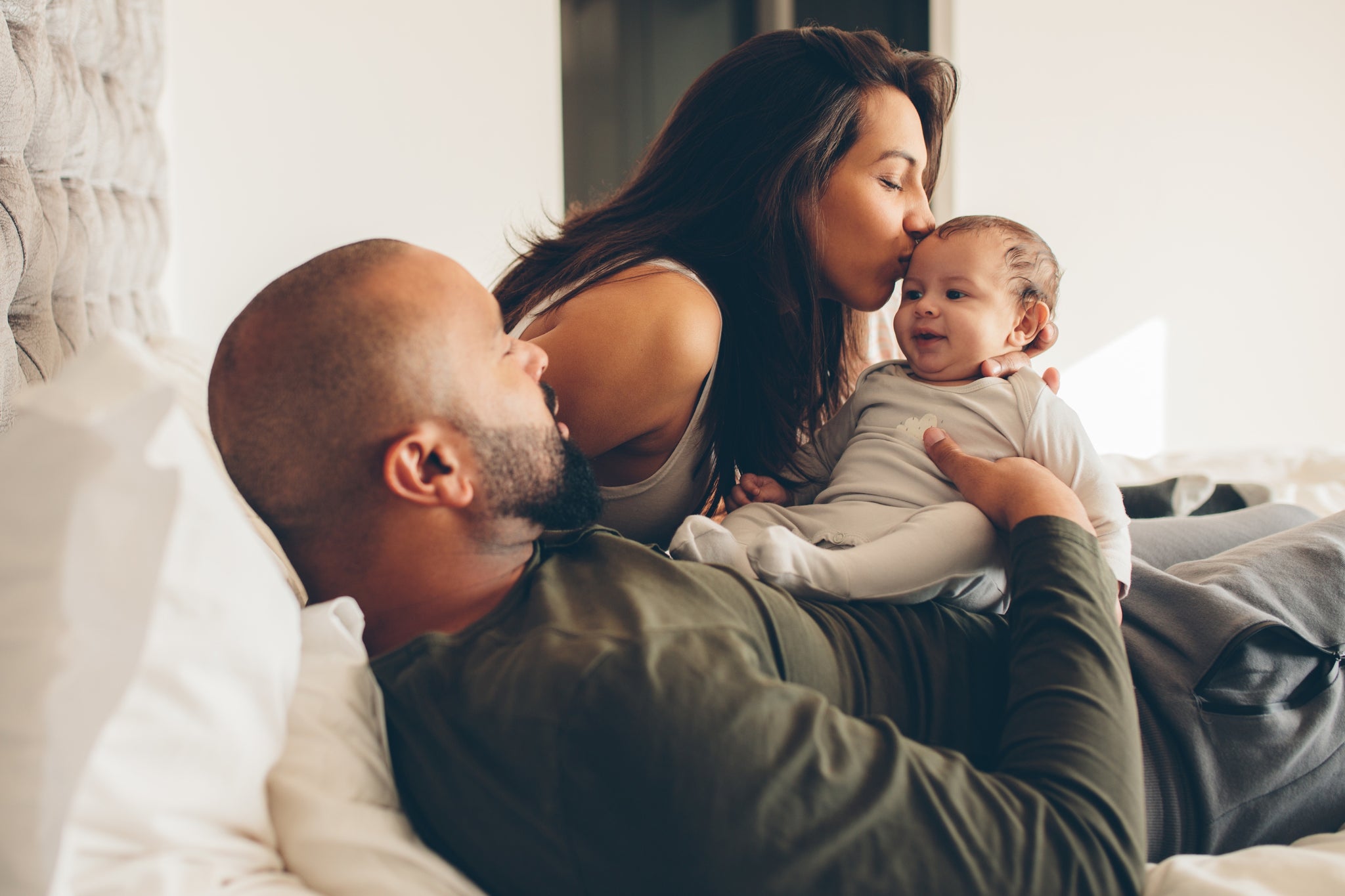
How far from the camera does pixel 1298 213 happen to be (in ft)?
14.0

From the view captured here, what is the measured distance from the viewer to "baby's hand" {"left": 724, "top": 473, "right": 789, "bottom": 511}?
54.4 inches

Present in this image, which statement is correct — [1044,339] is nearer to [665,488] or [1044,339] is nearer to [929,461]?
[929,461]

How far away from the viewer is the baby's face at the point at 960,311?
1.29 metres

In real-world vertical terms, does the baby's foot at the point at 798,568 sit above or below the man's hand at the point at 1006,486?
below

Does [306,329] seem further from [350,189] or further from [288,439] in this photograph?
[350,189]

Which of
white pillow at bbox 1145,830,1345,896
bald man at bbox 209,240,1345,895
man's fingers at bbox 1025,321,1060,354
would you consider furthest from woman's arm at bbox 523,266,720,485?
white pillow at bbox 1145,830,1345,896

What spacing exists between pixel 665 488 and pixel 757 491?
0.14 m

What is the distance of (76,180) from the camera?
1.54 meters

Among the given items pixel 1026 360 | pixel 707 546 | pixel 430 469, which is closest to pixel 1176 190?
pixel 1026 360

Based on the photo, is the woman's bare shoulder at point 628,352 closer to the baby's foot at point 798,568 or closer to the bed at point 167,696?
the baby's foot at point 798,568

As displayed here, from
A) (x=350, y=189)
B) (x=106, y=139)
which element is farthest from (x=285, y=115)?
(x=106, y=139)

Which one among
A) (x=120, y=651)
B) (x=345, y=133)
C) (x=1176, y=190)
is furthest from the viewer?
(x=1176, y=190)

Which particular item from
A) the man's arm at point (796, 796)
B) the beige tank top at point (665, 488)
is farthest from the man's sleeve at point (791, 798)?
the beige tank top at point (665, 488)

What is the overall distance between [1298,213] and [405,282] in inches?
181
